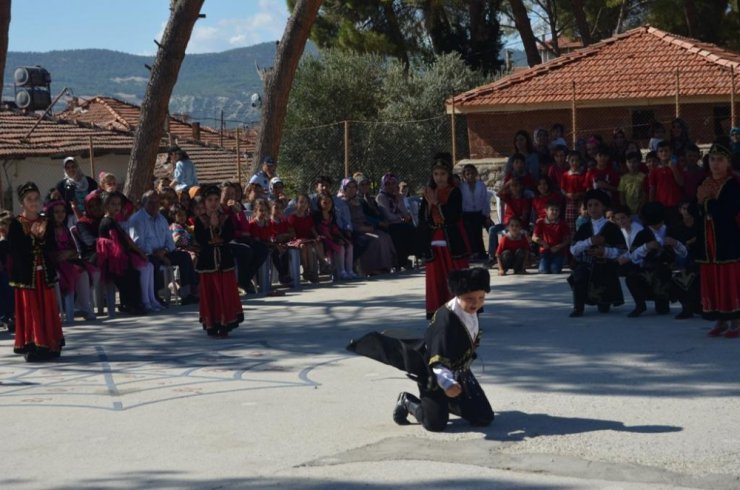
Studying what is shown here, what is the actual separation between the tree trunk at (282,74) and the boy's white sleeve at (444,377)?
563 inches

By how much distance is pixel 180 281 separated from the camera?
57.5ft

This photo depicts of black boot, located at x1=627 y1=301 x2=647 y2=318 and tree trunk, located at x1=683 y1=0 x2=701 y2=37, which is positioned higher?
tree trunk, located at x1=683 y1=0 x2=701 y2=37

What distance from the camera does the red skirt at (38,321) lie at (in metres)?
12.9

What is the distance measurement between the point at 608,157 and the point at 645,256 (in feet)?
19.3

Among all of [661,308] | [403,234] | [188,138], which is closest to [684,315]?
[661,308]

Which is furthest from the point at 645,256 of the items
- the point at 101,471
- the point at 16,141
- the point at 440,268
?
the point at 16,141

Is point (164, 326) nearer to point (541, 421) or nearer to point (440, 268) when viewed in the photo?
point (440, 268)

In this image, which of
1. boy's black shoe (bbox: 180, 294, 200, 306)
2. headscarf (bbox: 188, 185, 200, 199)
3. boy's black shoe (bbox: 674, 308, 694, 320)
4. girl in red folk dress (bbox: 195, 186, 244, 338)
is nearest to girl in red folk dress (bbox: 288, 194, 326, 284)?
headscarf (bbox: 188, 185, 200, 199)

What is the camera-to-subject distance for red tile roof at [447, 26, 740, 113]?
1254 inches

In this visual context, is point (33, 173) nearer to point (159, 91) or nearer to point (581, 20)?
point (159, 91)

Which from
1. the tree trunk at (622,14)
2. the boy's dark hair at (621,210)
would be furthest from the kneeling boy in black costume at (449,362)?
the tree trunk at (622,14)

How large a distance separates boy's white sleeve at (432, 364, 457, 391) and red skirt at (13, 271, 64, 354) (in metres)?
5.34

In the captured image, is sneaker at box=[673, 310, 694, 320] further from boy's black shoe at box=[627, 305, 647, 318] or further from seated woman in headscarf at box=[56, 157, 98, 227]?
seated woman in headscarf at box=[56, 157, 98, 227]

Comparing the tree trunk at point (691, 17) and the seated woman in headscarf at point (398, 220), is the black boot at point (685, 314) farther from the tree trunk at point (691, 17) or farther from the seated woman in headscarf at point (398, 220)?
the tree trunk at point (691, 17)
